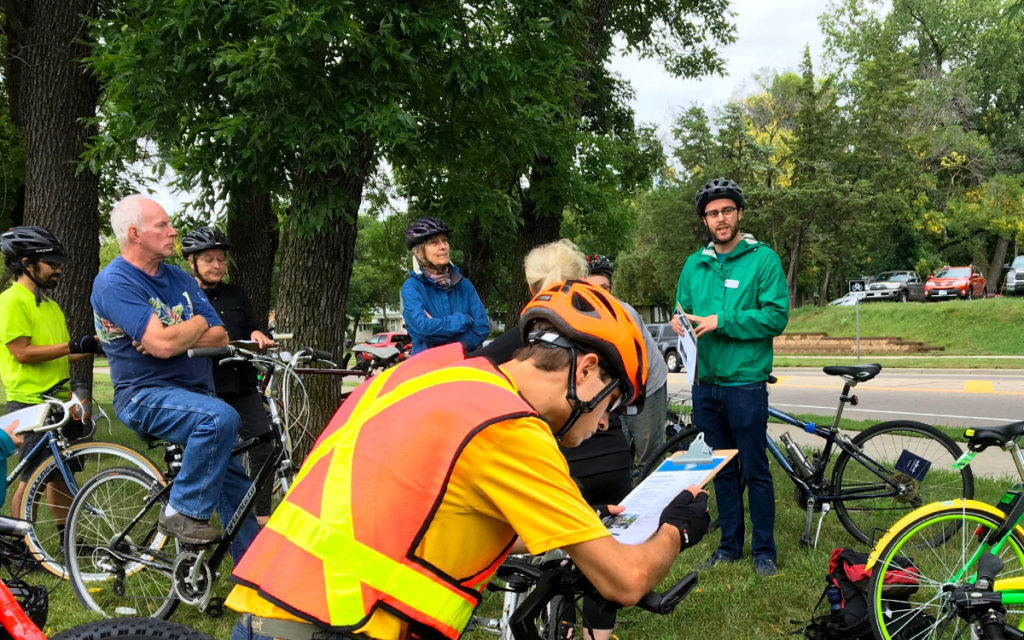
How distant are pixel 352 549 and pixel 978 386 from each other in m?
16.5

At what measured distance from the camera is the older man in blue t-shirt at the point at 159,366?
3.46 meters

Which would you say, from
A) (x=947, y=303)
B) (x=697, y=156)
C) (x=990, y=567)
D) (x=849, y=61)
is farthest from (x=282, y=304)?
(x=849, y=61)

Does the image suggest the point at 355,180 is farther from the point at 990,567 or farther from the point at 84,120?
the point at 990,567

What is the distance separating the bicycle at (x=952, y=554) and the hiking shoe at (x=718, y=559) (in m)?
1.36

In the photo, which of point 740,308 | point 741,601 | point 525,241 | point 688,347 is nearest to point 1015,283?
point 525,241

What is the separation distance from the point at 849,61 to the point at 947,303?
28562mm

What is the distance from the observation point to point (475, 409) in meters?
1.38

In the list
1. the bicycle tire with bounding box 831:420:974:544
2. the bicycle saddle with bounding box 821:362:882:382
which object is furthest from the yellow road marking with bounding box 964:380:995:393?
the bicycle saddle with bounding box 821:362:882:382

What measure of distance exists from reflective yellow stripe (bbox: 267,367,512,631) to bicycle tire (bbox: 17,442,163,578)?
309 cm

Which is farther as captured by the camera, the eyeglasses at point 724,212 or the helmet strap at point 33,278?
the helmet strap at point 33,278

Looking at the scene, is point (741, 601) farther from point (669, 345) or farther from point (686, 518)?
point (669, 345)

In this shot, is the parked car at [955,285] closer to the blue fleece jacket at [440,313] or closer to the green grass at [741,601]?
the green grass at [741,601]

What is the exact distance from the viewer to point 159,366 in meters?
3.56

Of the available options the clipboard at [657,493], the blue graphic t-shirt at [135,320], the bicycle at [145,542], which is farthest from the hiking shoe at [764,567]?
the blue graphic t-shirt at [135,320]
